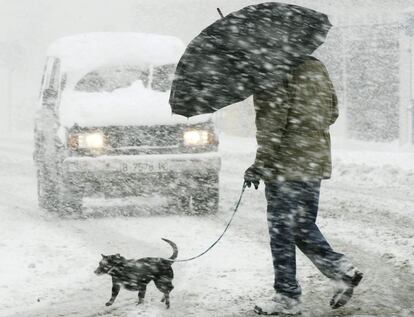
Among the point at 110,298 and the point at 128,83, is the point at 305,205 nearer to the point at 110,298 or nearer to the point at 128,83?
the point at 110,298

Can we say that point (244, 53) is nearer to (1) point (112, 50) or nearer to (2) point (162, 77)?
(2) point (162, 77)

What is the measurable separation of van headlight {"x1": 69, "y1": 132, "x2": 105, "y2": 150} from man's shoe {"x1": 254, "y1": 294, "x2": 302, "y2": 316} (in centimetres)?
422

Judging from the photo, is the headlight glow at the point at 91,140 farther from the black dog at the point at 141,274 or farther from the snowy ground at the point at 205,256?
the black dog at the point at 141,274

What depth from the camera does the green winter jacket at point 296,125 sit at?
179 inches

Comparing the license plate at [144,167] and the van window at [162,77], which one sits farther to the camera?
the van window at [162,77]

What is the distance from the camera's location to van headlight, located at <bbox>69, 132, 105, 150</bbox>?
8.53 meters

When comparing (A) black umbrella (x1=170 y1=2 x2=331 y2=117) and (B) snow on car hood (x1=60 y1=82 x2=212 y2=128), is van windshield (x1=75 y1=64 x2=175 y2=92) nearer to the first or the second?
(B) snow on car hood (x1=60 y1=82 x2=212 y2=128)

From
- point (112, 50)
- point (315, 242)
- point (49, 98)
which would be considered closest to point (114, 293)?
point (315, 242)

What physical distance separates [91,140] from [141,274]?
3.74 metres

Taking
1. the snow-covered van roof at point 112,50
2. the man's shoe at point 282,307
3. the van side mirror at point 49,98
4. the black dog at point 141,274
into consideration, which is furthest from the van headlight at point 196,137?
the man's shoe at point 282,307

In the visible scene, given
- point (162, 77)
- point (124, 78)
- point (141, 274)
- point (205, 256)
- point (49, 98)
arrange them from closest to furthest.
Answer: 1. point (141, 274)
2. point (205, 256)
3. point (49, 98)
4. point (124, 78)
5. point (162, 77)

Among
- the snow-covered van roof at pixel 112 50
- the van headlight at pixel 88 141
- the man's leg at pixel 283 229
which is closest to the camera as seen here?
the man's leg at pixel 283 229

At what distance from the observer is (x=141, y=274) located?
5.07m

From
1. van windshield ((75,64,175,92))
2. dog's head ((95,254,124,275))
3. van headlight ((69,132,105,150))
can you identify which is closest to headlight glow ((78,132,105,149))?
van headlight ((69,132,105,150))
